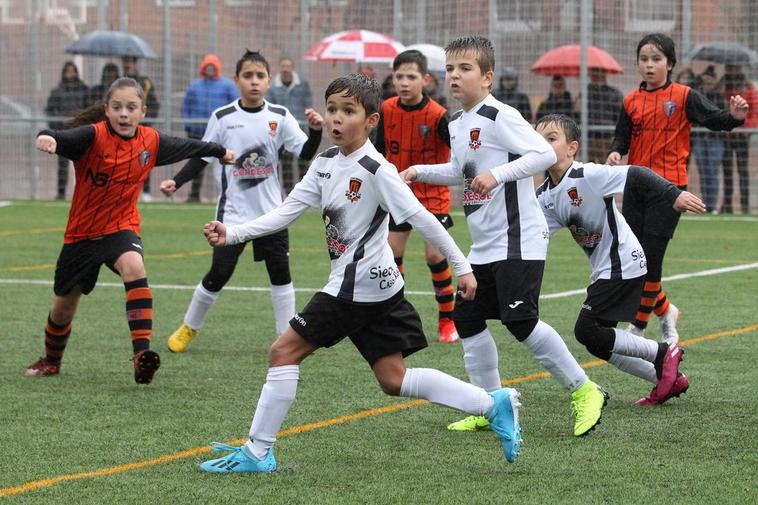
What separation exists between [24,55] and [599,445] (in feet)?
64.8

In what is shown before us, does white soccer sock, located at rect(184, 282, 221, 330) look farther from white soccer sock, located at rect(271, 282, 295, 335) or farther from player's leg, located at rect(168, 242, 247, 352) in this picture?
white soccer sock, located at rect(271, 282, 295, 335)

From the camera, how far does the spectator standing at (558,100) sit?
20.5 m

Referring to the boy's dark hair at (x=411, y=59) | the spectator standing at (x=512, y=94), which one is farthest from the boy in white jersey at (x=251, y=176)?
the spectator standing at (x=512, y=94)

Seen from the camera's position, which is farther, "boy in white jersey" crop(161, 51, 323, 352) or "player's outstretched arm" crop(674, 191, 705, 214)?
"boy in white jersey" crop(161, 51, 323, 352)

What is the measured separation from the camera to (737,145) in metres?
20.0

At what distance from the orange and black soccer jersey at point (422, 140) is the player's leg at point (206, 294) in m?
1.47

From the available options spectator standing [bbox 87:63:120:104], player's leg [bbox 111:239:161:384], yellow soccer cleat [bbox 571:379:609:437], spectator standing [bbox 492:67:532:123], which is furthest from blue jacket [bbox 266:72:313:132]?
yellow soccer cleat [bbox 571:379:609:437]

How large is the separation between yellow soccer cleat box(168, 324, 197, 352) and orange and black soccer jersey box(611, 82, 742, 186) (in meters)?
3.08

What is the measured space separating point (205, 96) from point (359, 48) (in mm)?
2541

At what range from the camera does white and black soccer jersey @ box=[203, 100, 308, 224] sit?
30.2 feet

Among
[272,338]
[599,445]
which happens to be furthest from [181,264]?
[599,445]

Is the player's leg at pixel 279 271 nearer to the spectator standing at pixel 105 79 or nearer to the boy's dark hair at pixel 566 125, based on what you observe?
the boy's dark hair at pixel 566 125

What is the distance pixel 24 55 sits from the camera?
24094mm

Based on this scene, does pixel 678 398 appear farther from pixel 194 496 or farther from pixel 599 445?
pixel 194 496
